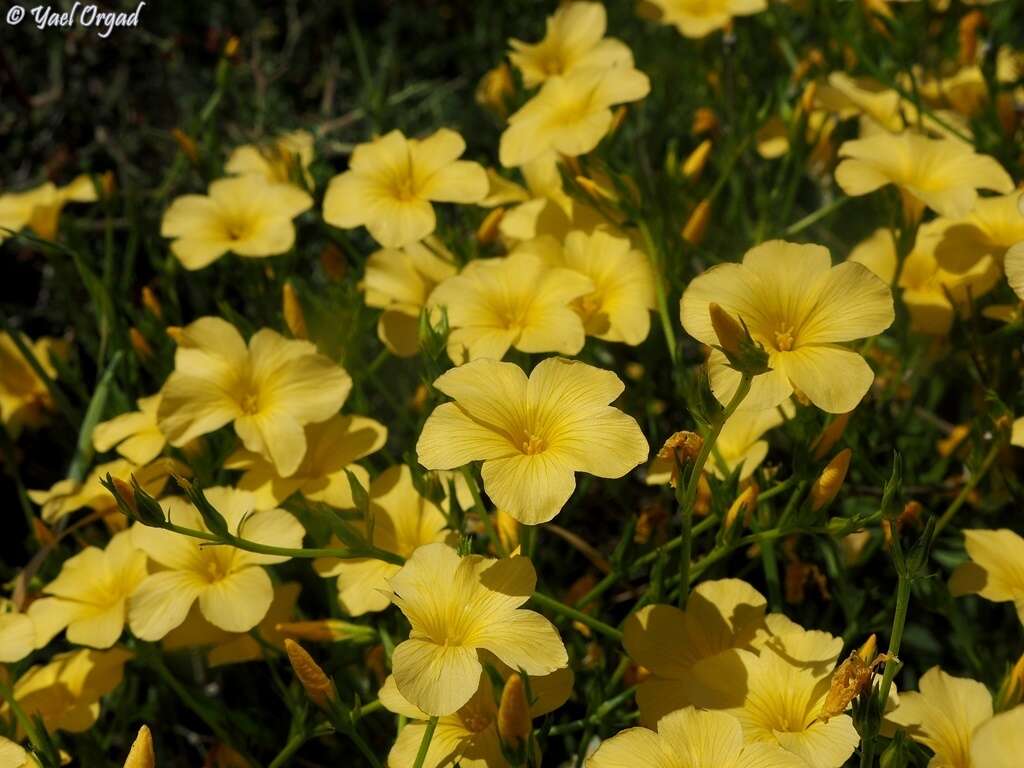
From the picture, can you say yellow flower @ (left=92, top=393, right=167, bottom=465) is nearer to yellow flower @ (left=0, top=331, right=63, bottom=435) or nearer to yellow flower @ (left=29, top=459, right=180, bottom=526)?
yellow flower @ (left=29, top=459, right=180, bottom=526)

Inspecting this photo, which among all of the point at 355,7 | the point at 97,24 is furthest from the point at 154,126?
the point at 355,7

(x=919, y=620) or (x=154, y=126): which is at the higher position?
(x=154, y=126)

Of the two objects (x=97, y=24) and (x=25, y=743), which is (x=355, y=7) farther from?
(x=25, y=743)

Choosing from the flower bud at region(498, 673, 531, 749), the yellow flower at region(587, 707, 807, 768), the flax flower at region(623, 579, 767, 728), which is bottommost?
the flax flower at region(623, 579, 767, 728)

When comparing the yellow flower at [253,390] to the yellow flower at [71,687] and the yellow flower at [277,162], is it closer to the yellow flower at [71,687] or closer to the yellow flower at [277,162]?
the yellow flower at [71,687]

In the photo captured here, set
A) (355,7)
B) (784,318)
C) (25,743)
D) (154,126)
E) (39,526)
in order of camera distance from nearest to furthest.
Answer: (784,318) → (25,743) → (39,526) → (154,126) → (355,7)

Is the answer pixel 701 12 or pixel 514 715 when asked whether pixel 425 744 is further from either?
pixel 701 12

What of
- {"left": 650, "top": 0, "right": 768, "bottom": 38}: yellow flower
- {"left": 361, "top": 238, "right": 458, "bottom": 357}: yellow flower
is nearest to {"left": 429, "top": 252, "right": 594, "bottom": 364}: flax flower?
{"left": 361, "top": 238, "right": 458, "bottom": 357}: yellow flower

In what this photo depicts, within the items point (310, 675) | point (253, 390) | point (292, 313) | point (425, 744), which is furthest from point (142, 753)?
point (292, 313)
